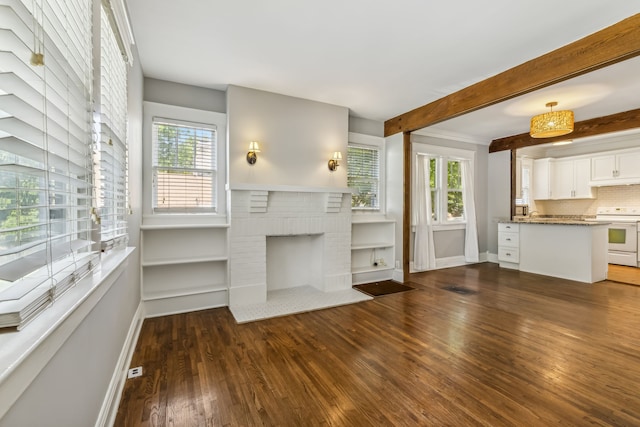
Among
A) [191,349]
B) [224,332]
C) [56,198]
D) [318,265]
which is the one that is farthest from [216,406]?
[318,265]

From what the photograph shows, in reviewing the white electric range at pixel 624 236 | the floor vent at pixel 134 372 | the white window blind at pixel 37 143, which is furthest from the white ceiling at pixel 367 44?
the white electric range at pixel 624 236

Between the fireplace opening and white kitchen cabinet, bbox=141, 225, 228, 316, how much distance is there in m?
0.69

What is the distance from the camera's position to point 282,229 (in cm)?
390

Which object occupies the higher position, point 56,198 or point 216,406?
point 56,198

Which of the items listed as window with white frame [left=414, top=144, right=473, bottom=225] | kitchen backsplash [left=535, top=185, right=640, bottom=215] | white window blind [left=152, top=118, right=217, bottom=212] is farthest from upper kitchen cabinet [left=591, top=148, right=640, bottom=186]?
white window blind [left=152, top=118, right=217, bottom=212]

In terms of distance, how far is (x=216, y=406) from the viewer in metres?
1.86

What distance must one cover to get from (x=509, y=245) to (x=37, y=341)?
688 cm

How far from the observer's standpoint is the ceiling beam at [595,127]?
179 inches

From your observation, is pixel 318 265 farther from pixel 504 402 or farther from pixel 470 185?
pixel 470 185

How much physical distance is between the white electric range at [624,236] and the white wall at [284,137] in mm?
5920

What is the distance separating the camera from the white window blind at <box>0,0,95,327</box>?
0.74 m

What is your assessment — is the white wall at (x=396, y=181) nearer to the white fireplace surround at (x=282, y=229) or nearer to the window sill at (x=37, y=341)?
the white fireplace surround at (x=282, y=229)

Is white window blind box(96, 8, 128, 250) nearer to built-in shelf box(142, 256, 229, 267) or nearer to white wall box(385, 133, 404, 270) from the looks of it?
built-in shelf box(142, 256, 229, 267)

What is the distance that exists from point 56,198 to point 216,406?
1.51 m
